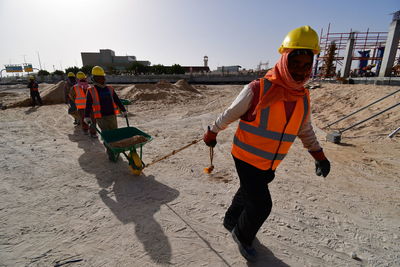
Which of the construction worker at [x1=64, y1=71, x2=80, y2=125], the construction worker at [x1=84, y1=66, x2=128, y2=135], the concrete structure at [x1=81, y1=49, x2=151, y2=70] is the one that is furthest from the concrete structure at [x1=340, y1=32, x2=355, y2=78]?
the concrete structure at [x1=81, y1=49, x2=151, y2=70]

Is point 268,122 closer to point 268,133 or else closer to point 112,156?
point 268,133

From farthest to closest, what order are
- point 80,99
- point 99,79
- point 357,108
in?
point 357,108 → point 80,99 → point 99,79

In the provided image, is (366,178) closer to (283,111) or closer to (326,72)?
(283,111)

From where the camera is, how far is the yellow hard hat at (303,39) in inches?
60.2

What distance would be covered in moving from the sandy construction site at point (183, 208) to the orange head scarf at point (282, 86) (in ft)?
5.60

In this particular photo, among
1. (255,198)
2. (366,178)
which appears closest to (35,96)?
(255,198)

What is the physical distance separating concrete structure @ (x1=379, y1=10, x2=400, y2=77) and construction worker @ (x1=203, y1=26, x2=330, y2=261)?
596 inches

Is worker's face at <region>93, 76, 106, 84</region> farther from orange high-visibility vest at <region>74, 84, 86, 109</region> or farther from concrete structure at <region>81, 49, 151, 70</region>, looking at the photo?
concrete structure at <region>81, 49, 151, 70</region>

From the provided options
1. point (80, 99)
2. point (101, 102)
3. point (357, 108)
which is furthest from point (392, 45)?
point (80, 99)

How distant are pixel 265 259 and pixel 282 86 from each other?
182 cm

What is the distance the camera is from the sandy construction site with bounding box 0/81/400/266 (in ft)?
7.26

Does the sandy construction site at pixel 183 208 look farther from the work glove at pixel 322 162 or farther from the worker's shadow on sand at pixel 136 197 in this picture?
the work glove at pixel 322 162

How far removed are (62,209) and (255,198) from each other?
2.84m

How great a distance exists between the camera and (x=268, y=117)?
1624 millimetres
